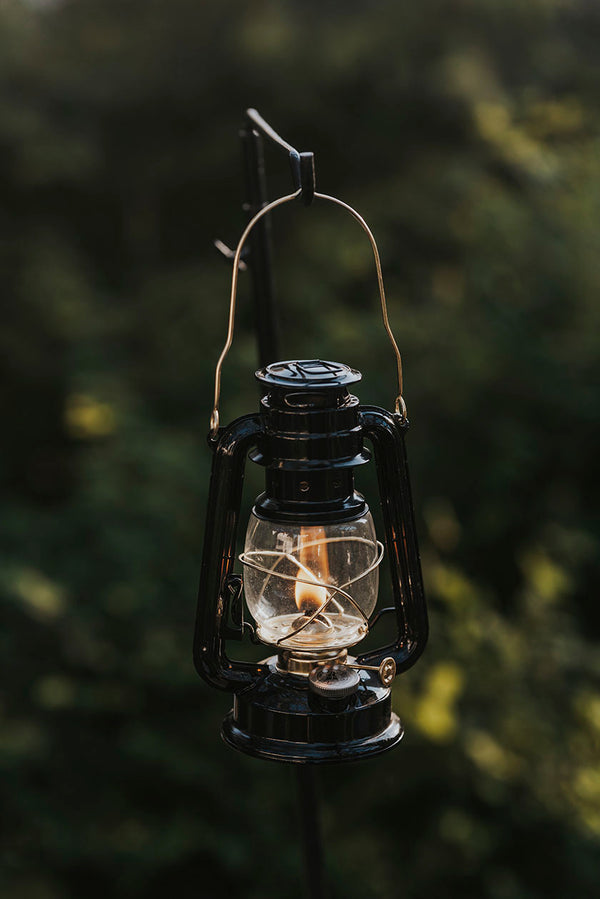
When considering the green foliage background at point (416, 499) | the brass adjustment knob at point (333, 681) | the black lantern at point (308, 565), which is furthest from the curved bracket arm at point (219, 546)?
the green foliage background at point (416, 499)

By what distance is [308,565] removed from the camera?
48.2 inches

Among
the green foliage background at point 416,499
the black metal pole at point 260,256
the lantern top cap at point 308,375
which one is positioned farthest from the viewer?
the green foliage background at point 416,499

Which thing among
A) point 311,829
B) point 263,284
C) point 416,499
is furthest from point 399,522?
point 416,499

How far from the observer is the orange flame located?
1.22 m

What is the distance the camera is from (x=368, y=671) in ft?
4.39

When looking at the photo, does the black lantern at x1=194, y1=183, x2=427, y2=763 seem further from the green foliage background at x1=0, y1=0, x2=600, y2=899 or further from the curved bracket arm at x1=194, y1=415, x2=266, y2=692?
the green foliage background at x1=0, y1=0, x2=600, y2=899

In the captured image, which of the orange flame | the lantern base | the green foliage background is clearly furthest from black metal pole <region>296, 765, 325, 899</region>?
the green foliage background

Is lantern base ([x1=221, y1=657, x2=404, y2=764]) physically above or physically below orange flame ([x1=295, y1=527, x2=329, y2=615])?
below

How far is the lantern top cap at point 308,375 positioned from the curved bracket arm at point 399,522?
73 mm

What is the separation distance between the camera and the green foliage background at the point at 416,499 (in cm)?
343

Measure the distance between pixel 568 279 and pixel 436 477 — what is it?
865mm

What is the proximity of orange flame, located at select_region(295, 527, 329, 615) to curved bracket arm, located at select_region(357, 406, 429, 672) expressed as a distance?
10 centimetres

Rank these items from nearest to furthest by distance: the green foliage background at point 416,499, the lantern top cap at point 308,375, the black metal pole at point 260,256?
the lantern top cap at point 308,375
the black metal pole at point 260,256
the green foliage background at point 416,499

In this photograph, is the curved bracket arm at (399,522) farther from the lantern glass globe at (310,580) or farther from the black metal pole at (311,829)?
the black metal pole at (311,829)
